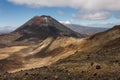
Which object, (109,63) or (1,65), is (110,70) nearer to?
(109,63)

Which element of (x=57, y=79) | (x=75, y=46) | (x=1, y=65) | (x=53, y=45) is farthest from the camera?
(x=53, y=45)

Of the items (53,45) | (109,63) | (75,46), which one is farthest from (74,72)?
(53,45)

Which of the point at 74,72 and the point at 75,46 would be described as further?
the point at 75,46

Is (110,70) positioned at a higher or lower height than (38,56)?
higher

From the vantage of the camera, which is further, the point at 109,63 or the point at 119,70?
the point at 109,63

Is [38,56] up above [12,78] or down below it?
below

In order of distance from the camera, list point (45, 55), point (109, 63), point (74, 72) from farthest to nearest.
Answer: point (45, 55)
point (109, 63)
point (74, 72)

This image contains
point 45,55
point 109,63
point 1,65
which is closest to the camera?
point 109,63

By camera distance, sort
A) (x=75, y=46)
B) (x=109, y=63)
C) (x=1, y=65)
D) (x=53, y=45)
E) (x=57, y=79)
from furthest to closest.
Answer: (x=53, y=45) → (x=75, y=46) → (x=1, y=65) → (x=109, y=63) → (x=57, y=79)

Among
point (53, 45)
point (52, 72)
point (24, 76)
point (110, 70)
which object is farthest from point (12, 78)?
point (53, 45)

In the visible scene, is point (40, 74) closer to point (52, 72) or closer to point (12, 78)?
point (52, 72)
